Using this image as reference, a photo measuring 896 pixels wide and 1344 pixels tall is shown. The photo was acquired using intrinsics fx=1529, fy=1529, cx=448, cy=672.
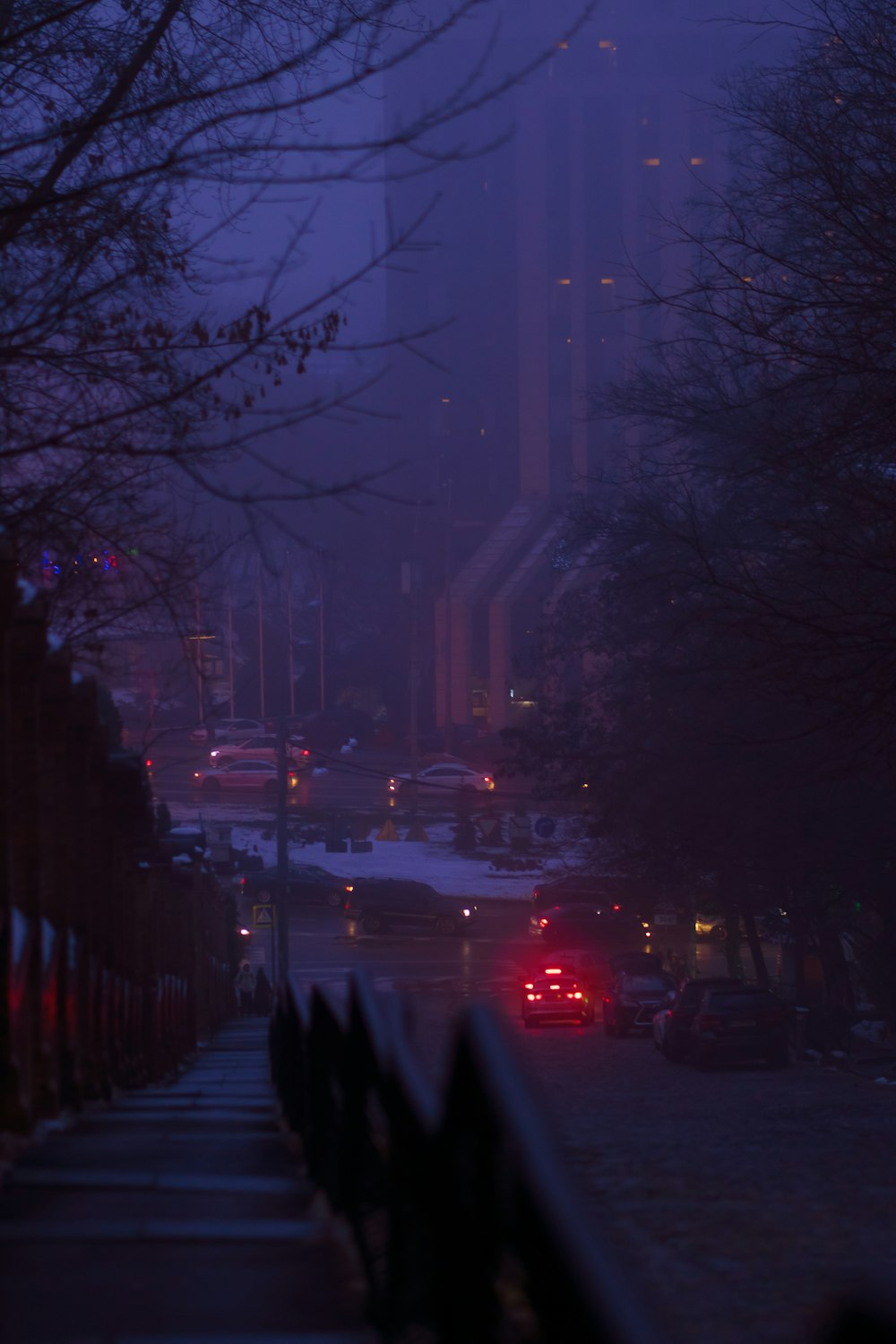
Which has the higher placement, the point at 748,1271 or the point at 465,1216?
the point at 465,1216

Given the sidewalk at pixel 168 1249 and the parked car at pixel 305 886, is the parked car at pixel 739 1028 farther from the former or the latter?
the parked car at pixel 305 886

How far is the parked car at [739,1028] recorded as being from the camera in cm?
2625

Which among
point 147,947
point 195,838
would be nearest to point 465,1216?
point 147,947

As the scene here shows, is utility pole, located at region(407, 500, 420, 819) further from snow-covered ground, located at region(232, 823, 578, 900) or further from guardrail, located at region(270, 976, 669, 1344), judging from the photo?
guardrail, located at region(270, 976, 669, 1344)

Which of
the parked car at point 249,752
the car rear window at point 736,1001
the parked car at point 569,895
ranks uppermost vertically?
the parked car at point 249,752

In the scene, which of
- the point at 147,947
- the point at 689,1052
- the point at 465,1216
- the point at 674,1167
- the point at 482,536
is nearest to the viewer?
the point at 465,1216

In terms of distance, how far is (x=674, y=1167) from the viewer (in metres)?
11.9

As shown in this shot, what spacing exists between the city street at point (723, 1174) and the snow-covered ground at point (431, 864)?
21.3m

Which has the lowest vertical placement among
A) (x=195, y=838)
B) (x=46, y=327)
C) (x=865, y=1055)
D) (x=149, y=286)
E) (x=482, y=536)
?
(x=865, y=1055)

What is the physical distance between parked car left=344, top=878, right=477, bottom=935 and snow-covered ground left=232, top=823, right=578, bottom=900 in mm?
3626

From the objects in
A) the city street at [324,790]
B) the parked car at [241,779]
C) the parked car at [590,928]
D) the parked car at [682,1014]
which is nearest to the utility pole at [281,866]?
the parked car at [682,1014]

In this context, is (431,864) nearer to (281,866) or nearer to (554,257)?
(281,866)

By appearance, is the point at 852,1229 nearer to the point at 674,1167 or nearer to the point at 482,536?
the point at 674,1167

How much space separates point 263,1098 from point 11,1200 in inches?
215
